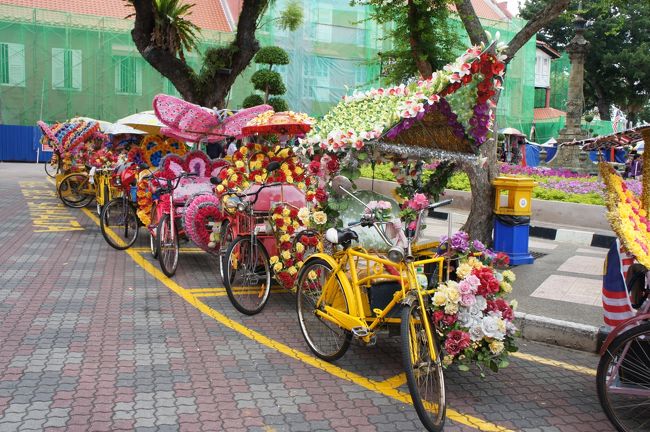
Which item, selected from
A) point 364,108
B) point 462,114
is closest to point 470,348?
point 462,114

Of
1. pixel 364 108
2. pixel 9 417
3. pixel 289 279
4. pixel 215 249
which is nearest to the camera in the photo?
pixel 9 417

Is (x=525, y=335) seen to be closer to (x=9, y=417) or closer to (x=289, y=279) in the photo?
(x=289, y=279)

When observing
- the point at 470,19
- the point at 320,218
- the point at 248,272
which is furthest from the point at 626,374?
the point at 470,19

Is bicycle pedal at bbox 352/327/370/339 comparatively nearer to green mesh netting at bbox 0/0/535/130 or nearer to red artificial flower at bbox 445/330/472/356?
red artificial flower at bbox 445/330/472/356

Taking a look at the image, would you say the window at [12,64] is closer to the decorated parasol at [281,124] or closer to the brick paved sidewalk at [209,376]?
the brick paved sidewalk at [209,376]

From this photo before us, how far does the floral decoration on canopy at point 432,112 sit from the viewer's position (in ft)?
14.3

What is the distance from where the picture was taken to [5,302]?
242 inches

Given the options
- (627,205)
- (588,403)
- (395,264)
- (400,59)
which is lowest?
(588,403)

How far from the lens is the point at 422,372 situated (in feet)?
12.2

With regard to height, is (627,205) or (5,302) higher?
(627,205)

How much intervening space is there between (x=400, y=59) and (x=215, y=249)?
16.8 ft

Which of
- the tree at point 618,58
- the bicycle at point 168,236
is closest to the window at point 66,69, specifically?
the bicycle at point 168,236

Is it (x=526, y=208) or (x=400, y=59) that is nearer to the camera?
(x=526, y=208)

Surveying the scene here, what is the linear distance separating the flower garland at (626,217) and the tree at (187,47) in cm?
1194
